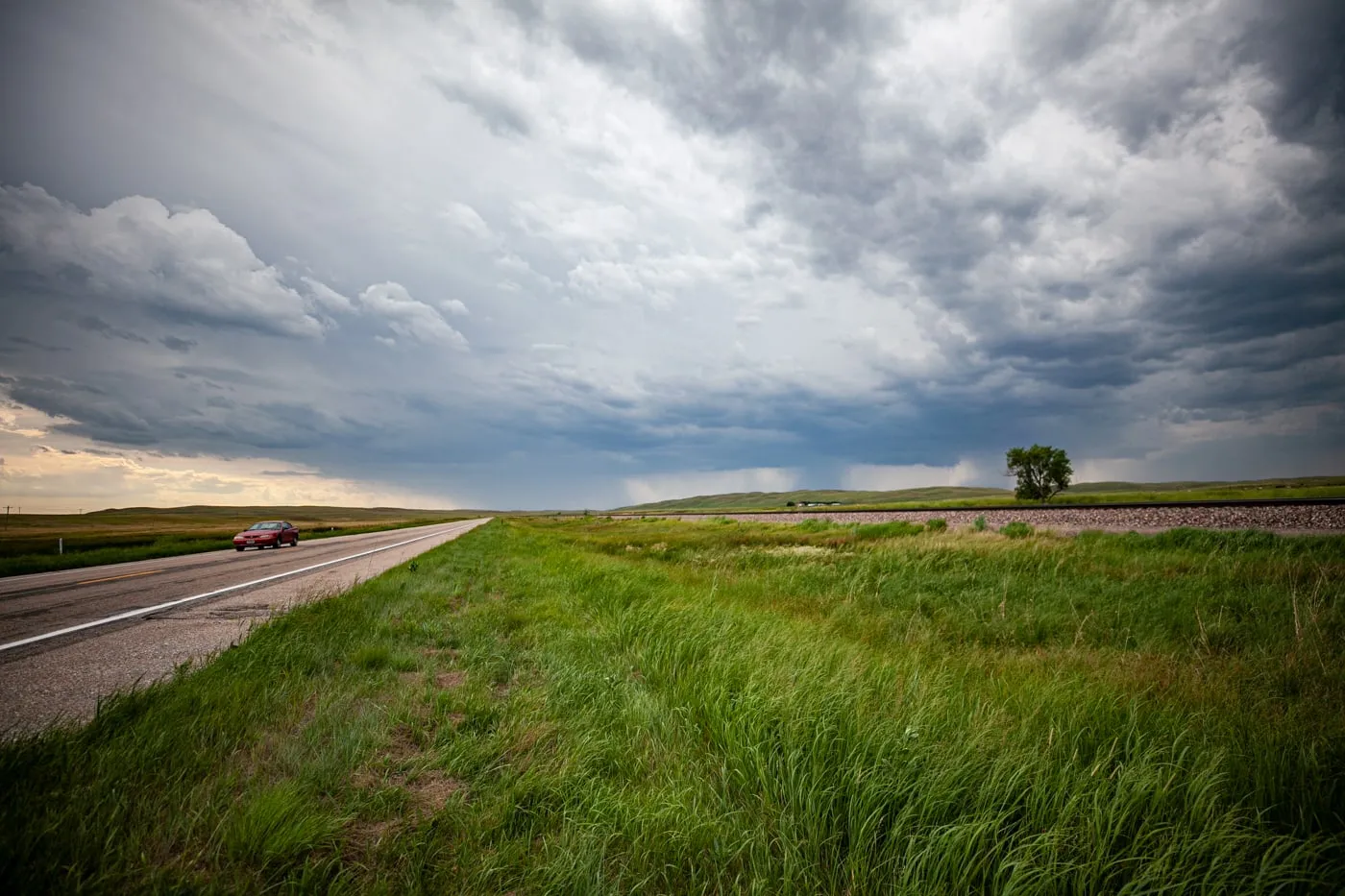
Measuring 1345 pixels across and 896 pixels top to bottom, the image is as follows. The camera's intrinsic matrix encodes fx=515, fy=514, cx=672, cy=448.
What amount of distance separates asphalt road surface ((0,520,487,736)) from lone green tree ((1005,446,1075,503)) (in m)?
70.0

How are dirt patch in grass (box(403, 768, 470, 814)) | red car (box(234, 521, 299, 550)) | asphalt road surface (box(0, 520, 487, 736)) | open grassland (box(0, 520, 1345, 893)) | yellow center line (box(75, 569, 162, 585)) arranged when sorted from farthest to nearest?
1. red car (box(234, 521, 299, 550))
2. yellow center line (box(75, 569, 162, 585))
3. asphalt road surface (box(0, 520, 487, 736))
4. dirt patch in grass (box(403, 768, 470, 814))
5. open grassland (box(0, 520, 1345, 893))

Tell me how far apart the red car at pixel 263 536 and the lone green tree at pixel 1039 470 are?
7281 centimetres

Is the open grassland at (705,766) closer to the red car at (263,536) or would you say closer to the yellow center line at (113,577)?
the yellow center line at (113,577)

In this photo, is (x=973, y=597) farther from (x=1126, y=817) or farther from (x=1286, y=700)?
(x=1126, y=817)

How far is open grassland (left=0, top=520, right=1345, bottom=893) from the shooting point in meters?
2.41

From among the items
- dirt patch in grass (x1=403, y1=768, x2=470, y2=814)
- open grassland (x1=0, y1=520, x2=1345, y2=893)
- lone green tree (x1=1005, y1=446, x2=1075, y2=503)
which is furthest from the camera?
lone green tree (x1=1005, y1=446, x2=1075, y2=503)

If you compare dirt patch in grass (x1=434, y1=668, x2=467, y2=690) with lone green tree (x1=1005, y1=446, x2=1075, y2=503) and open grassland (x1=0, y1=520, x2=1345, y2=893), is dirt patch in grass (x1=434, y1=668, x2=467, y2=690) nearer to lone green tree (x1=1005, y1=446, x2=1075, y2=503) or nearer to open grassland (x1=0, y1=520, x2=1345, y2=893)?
open grassland (x1=0, y1=520, x2=1345, y2=893)

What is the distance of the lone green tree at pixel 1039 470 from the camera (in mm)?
61031

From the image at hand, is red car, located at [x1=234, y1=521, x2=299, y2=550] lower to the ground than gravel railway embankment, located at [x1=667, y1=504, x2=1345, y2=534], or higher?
lower

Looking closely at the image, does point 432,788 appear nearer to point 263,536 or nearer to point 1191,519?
point 1191,519

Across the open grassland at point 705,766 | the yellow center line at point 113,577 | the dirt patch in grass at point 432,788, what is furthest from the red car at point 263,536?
the dirt patch in grass at point 432,788

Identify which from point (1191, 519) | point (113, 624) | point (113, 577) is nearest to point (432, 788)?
point (113, 624)

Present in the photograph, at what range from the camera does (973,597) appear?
9.34 meters

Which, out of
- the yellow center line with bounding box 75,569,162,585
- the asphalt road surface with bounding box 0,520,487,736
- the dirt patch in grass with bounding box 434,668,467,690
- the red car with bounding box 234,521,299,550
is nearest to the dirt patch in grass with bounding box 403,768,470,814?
the dirt patch in grass with bounding box 434,668,467,690
